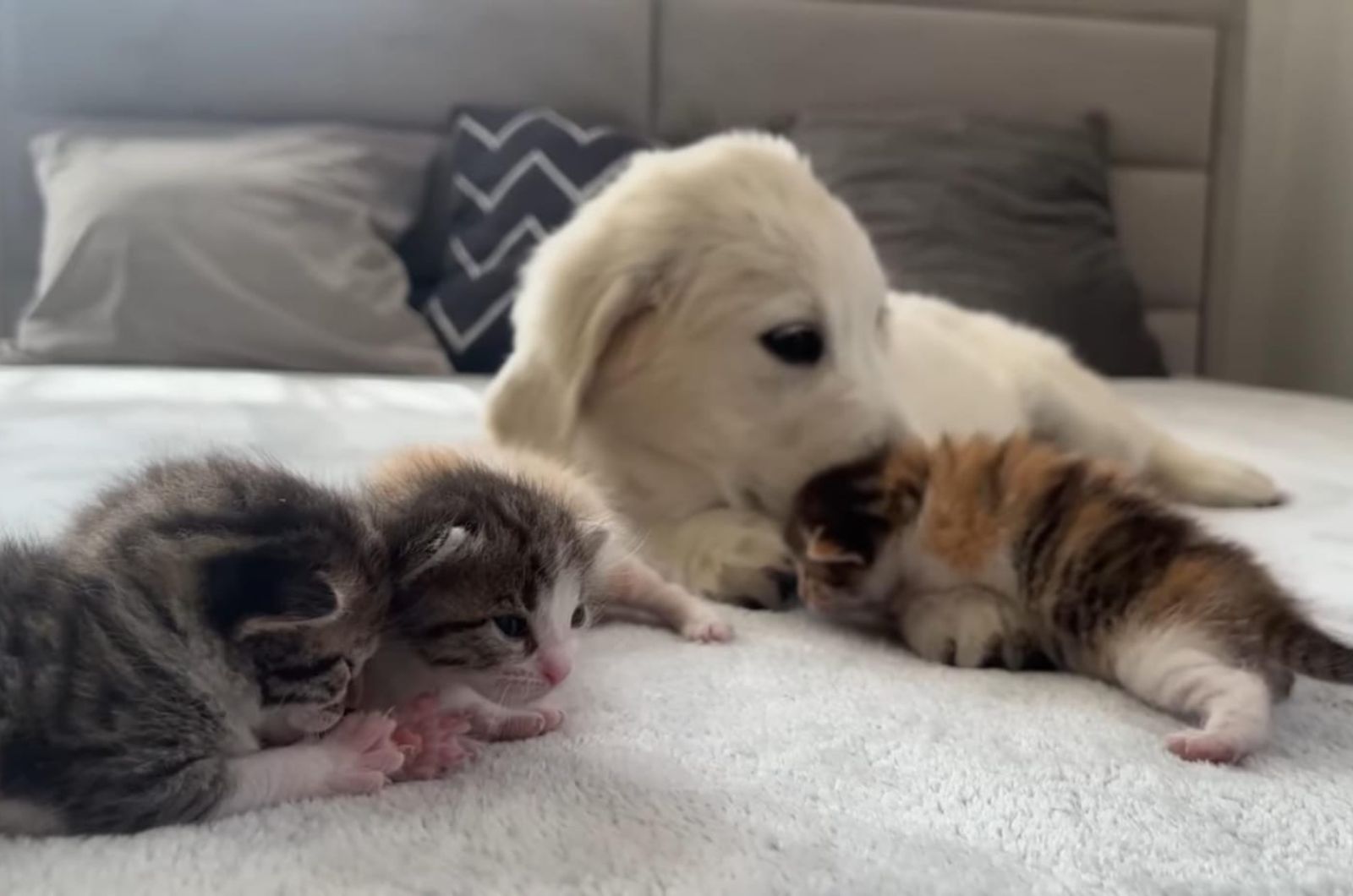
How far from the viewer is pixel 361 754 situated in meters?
0.74

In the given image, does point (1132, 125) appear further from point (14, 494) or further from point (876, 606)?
point (14, 494)

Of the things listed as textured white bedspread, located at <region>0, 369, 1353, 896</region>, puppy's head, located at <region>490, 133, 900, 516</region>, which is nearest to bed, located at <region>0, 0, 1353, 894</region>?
textured white bedspread, located at <region>0, 369, 1353, 896</region>

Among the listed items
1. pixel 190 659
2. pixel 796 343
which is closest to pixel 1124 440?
pixel 796 343

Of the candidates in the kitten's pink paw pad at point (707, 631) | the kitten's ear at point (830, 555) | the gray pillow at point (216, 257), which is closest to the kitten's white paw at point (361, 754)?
the kitten's pink paw pad at point (707, 631)

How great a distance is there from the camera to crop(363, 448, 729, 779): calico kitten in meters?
0.82

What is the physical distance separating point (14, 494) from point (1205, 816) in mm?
1091

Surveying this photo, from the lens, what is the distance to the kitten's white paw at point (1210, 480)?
1.58 m

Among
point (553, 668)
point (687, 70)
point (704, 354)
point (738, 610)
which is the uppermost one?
point (687, 70)

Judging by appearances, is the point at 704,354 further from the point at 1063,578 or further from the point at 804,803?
the point at 804,803

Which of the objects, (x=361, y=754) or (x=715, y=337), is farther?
(x=715, y=337)

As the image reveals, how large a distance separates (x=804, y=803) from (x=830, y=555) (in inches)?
17.3

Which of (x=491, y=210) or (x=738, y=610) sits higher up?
(x=491, y=210)

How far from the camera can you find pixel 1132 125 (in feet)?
10.8

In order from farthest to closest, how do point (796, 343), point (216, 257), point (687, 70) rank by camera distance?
point (687, 70) → point (216, 257) → point (796, 343)
